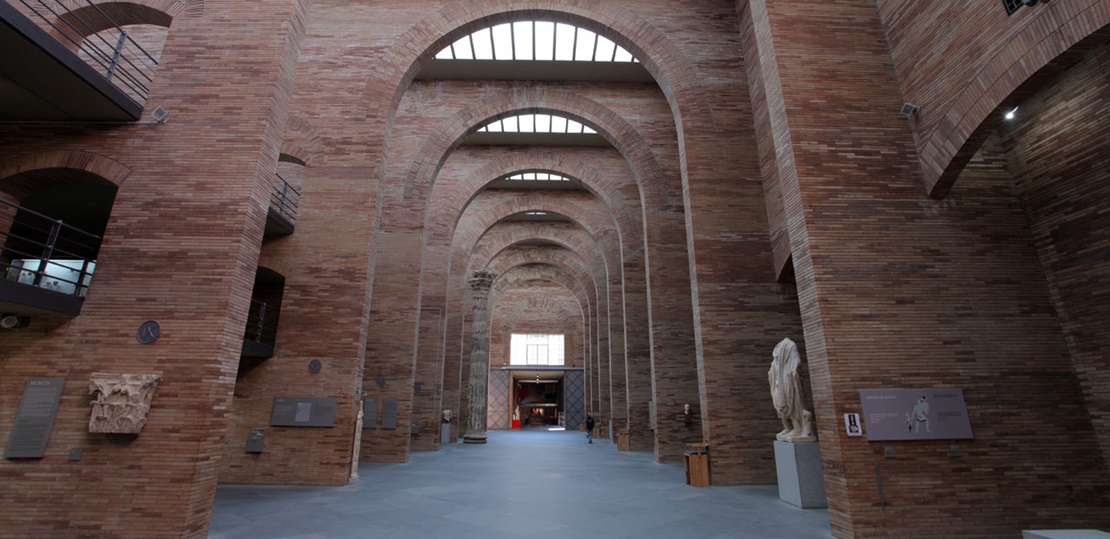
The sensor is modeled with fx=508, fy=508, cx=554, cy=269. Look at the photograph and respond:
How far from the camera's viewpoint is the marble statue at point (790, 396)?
8820 mm

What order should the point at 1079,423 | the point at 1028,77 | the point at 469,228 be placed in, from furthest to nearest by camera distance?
the point at 469,228, the point at 1079,423, the point at 1028,77

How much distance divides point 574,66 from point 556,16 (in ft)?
11.5

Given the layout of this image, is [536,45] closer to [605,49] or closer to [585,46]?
[585,46]

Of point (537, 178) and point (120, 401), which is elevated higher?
point (537, 178)

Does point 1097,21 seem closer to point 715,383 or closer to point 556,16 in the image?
point 715,383

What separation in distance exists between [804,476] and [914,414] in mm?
2322

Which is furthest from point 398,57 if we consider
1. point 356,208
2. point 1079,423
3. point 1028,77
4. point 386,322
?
point 1079,423

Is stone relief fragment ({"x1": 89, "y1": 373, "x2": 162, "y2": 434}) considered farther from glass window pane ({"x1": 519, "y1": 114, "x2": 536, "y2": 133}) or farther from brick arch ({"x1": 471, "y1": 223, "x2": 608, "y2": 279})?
brick arch ({"x1": 471, "y1": 223, "x2": 608, "y2": 279})

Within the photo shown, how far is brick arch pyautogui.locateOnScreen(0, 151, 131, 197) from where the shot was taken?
7.28 m

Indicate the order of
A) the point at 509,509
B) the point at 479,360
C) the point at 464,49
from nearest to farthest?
the point at 509,509
the point at 464,49
the point at 479,360

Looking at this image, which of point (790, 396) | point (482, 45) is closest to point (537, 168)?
point (482, 45)

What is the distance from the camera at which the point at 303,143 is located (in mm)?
12453

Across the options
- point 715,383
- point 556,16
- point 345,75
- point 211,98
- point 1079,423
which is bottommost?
point 1079,423

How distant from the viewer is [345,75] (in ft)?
42.4
